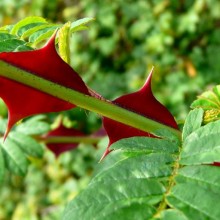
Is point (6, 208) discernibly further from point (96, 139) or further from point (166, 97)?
point (96, 139)

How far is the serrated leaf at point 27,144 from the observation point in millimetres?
1590

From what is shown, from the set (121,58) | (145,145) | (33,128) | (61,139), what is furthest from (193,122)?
(121,58)

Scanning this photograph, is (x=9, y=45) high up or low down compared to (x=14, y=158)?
up

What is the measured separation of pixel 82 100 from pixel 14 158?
0.78 m

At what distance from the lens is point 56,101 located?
2.63ft

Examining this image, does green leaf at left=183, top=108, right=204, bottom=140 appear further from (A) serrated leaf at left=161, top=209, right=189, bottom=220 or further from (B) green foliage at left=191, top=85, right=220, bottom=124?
Answer: (A) serrated leaf at left=161, top=209, right=189, bottom=220

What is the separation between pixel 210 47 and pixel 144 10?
23.0 inches

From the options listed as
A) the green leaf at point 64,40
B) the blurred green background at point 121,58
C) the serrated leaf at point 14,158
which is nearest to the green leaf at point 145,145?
the green leaf at point 64,40

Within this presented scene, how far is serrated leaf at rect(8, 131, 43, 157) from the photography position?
159 centimetres

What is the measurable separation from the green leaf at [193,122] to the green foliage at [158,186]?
5cm

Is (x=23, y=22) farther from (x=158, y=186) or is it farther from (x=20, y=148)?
(x=20, y=148)

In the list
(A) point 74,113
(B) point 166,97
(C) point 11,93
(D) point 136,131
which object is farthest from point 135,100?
(A) point 74,113

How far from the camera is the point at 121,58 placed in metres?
4.24

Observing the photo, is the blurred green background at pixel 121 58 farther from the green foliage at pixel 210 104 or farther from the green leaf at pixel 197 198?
the green leaf at pixel 197 198
